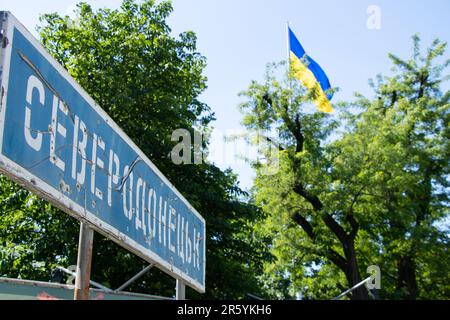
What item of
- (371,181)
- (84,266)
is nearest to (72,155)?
(84,266)

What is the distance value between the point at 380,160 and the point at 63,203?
69.0 ft

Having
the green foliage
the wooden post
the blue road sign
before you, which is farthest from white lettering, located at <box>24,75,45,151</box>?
the green foliage

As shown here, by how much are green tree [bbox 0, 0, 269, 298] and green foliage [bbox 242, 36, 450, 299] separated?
16.3 feet

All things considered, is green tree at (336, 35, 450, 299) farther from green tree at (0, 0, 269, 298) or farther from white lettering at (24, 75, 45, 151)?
white lettering at (24, 75, 45, 151)

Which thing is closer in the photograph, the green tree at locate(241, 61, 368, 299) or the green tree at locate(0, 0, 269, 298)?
the green tree at locate(0, 0, 269, 298)

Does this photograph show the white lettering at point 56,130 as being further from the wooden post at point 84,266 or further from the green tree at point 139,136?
the green tree at point 139,136

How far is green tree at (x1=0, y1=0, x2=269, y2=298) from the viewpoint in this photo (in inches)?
568

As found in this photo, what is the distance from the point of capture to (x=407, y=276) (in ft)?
83.1

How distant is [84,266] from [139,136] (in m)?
13.4

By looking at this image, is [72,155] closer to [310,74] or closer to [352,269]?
[310,74]

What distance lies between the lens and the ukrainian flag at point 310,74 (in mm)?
22391

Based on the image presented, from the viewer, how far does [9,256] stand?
12930 millimetres

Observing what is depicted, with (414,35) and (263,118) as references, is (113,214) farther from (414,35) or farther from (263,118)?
(414,35)
